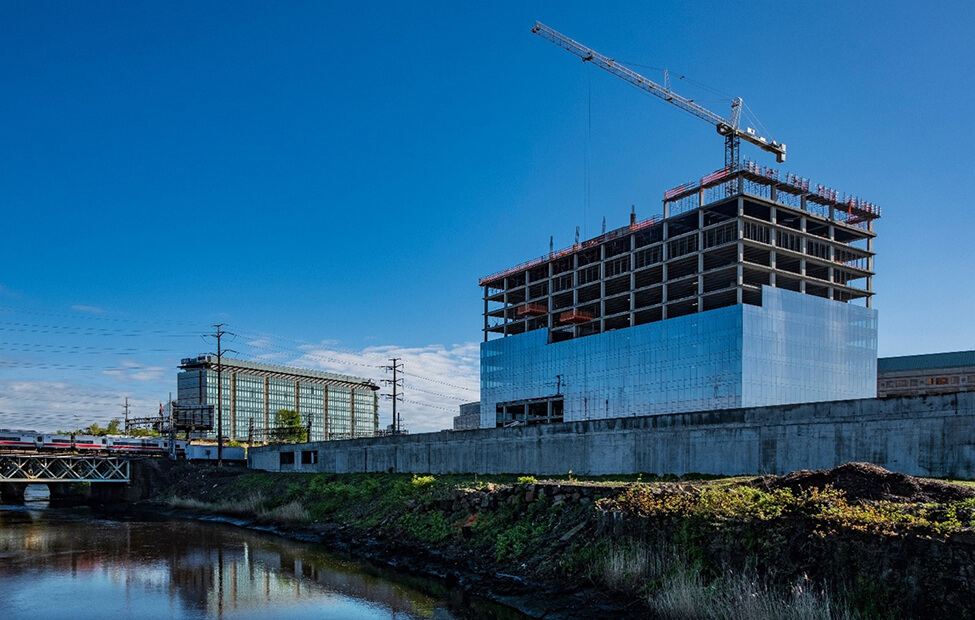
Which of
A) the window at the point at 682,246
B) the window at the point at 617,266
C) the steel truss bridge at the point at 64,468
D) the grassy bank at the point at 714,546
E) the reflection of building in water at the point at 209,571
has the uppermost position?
the window at the point at 682,246

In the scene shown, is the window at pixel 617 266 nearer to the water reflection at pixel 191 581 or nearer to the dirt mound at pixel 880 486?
the water reflection at pixel 191 581

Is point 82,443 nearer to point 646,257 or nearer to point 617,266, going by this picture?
point 617,266

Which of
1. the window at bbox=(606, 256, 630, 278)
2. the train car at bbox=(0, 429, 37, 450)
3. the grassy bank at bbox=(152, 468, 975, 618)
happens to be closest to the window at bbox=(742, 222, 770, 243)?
the window at bbox=(606, 256, 630, 278)

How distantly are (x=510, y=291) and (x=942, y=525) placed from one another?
114 meters

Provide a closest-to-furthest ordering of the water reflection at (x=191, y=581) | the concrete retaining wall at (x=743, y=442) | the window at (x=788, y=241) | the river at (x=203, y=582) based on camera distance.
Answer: the river at (x=203, y=582) → the water reflection at (x=191, y=581) → the concrete retaining wall at (x=743, y=442) → the window at (x=788, y=241)

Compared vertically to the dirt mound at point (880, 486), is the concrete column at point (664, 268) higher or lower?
higher

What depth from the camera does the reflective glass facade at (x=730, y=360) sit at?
3356 inches

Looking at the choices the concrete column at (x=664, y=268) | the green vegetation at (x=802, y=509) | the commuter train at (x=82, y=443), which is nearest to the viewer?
the green vegetation at (x=802, y=509)

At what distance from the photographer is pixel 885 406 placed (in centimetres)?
2655

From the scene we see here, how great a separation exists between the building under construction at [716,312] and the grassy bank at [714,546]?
61.5 m

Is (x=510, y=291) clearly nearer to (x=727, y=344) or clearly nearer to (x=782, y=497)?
(x=727, y=344)

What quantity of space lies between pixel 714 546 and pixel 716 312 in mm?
73158

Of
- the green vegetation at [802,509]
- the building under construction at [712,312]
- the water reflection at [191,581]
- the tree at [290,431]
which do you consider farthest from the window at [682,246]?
the green vegetation at [802,509]

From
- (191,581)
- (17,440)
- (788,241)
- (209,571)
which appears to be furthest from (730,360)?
(17,440)
